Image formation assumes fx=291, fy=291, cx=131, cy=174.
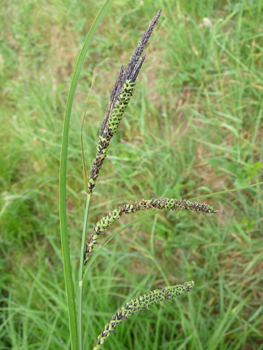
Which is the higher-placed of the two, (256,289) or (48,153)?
(48,153)

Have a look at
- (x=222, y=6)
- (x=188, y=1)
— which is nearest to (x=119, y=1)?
(x=188, y=1)

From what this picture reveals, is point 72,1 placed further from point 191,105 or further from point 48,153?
point 191,105

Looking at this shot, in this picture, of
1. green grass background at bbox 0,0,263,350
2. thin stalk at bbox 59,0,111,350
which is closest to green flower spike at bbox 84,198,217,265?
thin stalk at bbox 59,0,111,350

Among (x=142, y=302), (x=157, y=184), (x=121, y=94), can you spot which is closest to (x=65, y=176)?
(x=121, y=94)

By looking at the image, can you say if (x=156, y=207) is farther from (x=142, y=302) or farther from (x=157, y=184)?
(x=157, y=184)

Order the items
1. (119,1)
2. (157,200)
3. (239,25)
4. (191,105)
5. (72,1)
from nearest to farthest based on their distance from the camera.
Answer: (157,200)
(239,25)
(191,105)
(119,1)
(72,1)

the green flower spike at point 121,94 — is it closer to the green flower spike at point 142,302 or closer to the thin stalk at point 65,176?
the thin stalk at point 65,176

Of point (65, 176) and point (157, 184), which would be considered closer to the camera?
point (65, 176)
